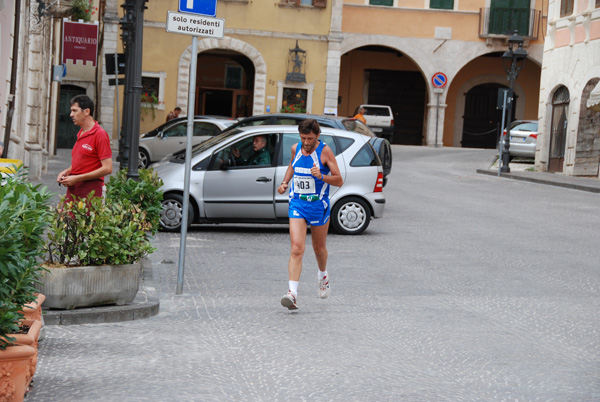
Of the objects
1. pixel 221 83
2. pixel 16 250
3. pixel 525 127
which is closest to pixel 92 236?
pixel 16 250

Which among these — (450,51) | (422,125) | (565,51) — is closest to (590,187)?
(565,51)

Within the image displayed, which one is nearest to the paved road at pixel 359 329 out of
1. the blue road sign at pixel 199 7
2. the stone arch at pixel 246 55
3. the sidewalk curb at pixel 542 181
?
the blue road sign at pixel 199 7

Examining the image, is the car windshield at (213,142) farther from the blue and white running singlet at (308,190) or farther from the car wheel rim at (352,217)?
the blue and white running singlet at (308,190)

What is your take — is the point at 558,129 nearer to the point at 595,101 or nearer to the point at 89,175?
the point at 595,101

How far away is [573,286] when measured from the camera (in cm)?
1038

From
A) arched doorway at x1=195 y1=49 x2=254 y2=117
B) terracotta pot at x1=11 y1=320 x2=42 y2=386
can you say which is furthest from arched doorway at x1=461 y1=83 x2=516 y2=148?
terracotta pot at x1=11 y1=320 x2=42 y2=386

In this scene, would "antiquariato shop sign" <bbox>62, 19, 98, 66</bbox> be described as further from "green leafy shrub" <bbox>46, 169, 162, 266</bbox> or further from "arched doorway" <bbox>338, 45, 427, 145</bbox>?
"green leafy shrub" <bbox>46, 169, 162, 266</bbox>

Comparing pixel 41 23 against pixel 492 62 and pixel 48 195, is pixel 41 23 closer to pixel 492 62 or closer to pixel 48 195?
pixel 48 195

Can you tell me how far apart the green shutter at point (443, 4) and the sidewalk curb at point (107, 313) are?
3766cm

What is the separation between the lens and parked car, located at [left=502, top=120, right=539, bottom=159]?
37.1 meters

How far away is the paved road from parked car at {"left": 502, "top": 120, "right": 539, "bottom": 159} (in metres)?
22.9

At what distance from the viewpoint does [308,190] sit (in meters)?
9.02

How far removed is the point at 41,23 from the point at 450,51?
86.2ft

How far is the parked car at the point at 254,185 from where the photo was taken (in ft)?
46.8
